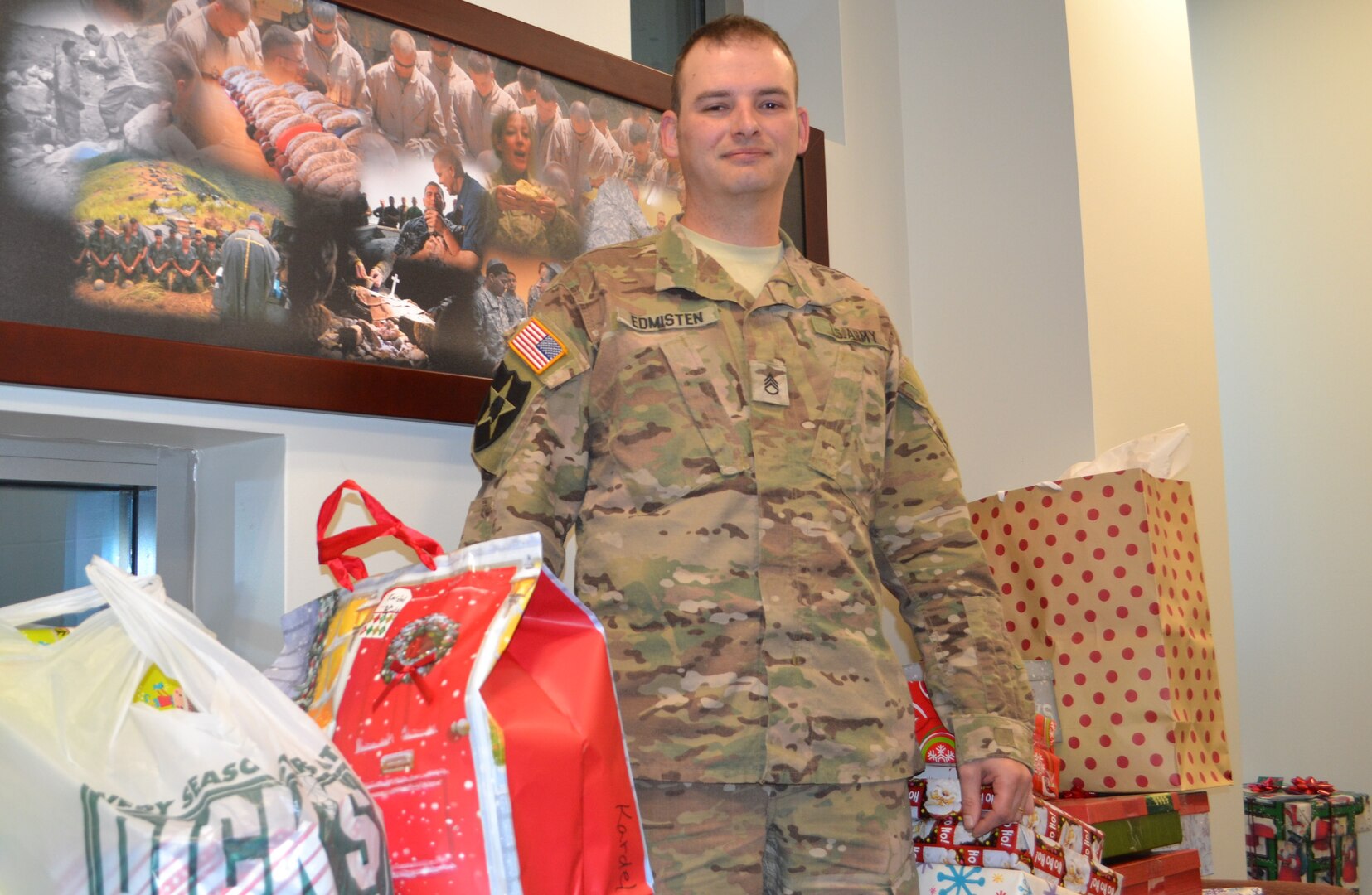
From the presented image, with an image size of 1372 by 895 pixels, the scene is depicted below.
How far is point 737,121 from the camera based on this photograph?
1.54 meters

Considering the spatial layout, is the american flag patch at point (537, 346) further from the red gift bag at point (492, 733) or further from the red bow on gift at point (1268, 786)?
the red bow on gift at point (1268, 786)

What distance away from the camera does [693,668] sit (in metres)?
1.33

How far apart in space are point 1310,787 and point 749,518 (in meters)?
3.11

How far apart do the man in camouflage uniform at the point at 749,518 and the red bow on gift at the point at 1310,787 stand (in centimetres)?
270

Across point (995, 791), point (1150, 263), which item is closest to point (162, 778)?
point (995, 791)

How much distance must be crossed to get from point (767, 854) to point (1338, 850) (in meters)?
2.95

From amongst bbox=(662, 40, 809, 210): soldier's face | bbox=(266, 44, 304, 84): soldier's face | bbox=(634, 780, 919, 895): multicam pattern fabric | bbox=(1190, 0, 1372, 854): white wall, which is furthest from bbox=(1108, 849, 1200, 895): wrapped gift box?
bbox=(1190, 0, 1372, 854): white wall

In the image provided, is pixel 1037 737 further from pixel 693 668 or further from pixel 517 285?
pixel 517 285

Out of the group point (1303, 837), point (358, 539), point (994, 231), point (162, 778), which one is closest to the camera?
point (162, 778)

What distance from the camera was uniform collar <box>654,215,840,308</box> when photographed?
4.87 feet

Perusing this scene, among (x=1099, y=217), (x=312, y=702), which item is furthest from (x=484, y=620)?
(x=1099, y=217)

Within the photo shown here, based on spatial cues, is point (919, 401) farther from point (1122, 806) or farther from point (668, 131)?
point (1122, 806)

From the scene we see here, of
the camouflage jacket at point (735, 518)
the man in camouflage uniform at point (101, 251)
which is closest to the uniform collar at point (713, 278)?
the camouflage jacket at point (735, 518)

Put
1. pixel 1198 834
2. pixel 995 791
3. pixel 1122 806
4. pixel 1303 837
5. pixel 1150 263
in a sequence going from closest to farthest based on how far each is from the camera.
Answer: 1. pixel 995 791
2. pixel 1122 806
3. pixel 1198 834
4. pixel 1150 263
5. pixel 1303 837
